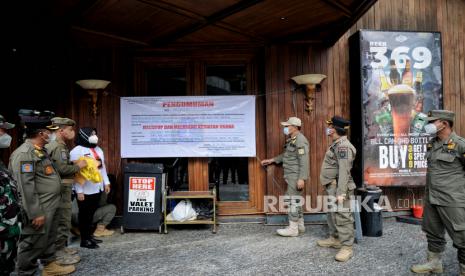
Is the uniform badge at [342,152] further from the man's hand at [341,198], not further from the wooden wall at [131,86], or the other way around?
the wooden wall at [131,86]

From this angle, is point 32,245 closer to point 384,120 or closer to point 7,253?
point 7,253

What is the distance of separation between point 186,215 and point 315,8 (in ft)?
11.8

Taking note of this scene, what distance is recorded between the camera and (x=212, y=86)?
230 inches

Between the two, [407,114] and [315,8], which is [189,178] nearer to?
[315,8]

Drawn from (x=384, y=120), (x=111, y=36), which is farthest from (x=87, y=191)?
(x=384, y=120)

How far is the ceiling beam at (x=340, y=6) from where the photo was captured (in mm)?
4043

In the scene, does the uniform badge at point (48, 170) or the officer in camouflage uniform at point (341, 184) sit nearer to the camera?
the uniform badge at point (48, 170)

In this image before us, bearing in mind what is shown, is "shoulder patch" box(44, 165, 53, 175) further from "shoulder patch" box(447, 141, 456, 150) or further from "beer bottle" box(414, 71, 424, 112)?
"beer bottle" box(414, 71, 424, 112)

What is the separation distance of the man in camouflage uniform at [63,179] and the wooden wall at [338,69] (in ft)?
10.2

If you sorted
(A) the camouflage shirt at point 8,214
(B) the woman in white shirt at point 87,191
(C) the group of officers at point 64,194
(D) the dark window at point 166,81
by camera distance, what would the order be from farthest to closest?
(D) the dark window at point 166,81 < (B) the woman in white shirt at point 87,191 < (C) the group of officers at point 64,194 < (A) the camouflage shirt at point 8,214

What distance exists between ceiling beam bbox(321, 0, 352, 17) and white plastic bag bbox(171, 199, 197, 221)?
3.61 m

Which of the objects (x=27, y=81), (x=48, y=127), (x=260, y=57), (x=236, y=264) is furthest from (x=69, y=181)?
(x=260, y=57)

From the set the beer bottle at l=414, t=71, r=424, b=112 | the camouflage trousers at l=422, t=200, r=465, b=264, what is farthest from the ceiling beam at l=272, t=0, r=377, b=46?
the camouflage trousers at l=422, t=200, r=465, b=264

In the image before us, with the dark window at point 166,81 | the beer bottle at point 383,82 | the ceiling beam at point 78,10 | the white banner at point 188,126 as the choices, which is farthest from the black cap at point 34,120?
the beer bottle at point 383,82
